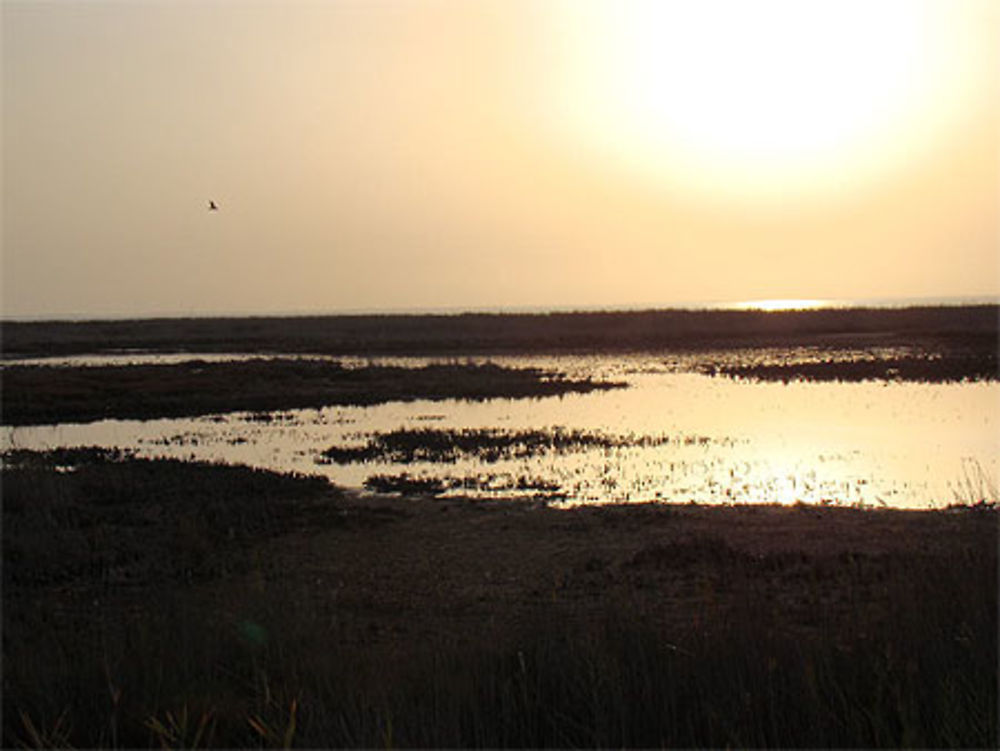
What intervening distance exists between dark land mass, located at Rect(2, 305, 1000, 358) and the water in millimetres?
23096

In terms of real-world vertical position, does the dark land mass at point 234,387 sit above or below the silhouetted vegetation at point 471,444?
above

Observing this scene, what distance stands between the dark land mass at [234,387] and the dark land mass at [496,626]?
16682 millimetres

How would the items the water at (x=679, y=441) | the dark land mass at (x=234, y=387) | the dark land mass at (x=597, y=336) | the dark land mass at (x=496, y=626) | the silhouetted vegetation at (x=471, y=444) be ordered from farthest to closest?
the dark land mass at (x=597, y=336) < the dark land mass at (x=234, y=387) < the silhouetted vegetation at (x=471, y=444) < the water at (x=679, y=441) < the dark land mass at (x=496, y=626)

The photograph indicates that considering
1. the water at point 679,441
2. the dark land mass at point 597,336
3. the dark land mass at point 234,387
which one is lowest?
the water at point 679,441

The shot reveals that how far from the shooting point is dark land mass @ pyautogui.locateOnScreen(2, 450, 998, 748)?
242 inches

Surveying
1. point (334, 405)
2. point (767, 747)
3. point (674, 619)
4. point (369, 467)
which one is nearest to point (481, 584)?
point (674, 619)

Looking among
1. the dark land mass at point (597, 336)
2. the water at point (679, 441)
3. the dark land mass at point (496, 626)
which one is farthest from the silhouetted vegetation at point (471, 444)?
the dark land mass at point (597, 336)

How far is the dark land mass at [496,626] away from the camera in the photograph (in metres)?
6.16

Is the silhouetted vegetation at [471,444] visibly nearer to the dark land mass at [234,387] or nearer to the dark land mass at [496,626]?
the dark land mass at [496,626]

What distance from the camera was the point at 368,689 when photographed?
6668 mm

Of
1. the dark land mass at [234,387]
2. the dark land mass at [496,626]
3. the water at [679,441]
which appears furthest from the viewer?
the dark land mass at [234,387]

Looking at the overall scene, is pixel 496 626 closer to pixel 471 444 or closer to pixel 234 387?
pixel 471 444

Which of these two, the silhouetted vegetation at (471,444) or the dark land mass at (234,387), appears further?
the dark land mass at (234,387)

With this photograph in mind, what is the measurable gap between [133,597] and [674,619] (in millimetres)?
5683
